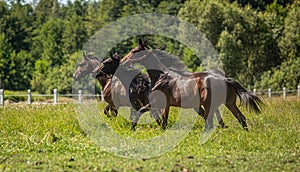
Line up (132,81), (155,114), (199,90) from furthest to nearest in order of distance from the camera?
(132,81) → (155,114) → (199,90)

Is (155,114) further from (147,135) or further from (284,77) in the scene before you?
(284,77)

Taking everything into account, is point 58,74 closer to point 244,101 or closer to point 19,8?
point 19,8

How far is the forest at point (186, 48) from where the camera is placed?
41.2m

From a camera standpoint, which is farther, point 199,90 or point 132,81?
point 132,81

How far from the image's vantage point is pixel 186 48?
1959 inches

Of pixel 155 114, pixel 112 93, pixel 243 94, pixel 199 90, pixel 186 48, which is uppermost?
pixel 199 90


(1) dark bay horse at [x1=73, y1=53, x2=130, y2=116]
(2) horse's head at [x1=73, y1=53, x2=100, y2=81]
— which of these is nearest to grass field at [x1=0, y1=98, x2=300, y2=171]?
(1) dark bay horse at [x1=73, y1=53, x2=130, y2=116]

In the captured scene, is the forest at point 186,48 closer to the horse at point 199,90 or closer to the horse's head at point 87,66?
the horse's head at point 87,66

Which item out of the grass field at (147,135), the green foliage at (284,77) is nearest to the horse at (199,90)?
the grass field at (147,135)

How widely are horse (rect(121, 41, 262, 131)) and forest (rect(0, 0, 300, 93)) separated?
49.2ft

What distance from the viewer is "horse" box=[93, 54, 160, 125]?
49.3 feet

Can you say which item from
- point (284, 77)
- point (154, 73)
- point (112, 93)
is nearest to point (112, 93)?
point (112, 93)

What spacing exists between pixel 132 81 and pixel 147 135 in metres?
3.35

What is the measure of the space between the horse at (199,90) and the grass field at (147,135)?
0.47m
